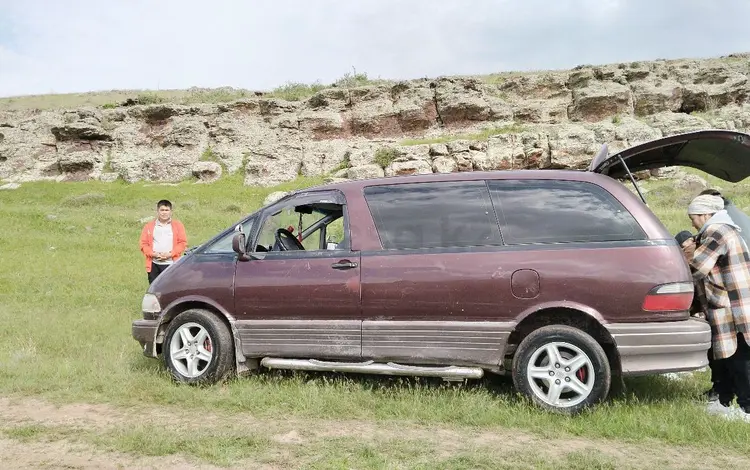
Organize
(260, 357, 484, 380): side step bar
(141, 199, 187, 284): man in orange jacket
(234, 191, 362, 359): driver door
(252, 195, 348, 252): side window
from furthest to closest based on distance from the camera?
1. (141, 199, 187, 284): man in orange jacket
2. (252, 195, 348, 252): side window
3. (234, 191, 362, 359): driver door
4. (260, 357, 484, 380): side step bar

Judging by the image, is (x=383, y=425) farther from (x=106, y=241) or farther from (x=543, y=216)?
(x=106, y=241)

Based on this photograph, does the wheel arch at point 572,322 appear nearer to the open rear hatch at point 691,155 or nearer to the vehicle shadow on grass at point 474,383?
the vehicle shadow on grass at point 474,383

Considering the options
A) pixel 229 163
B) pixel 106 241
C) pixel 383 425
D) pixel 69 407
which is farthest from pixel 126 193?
pixel 383 425

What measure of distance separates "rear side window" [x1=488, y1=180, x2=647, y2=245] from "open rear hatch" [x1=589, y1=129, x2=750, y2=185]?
2.02ft

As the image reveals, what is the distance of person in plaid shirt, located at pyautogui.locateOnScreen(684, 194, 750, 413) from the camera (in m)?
4.30

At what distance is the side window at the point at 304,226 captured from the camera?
5359mm

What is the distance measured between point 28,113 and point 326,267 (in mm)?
32749

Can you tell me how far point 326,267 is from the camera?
16.0 ft

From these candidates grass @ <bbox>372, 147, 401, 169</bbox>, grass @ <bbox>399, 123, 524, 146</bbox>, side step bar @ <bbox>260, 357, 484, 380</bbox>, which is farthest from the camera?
grass @ <bbox>399, 123, 524, 146</bbox>

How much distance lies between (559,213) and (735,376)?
6.20ft

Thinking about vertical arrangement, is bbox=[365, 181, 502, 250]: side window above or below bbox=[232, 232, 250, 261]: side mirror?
above

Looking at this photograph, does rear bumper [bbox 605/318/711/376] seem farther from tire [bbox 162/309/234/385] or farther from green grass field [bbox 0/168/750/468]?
tire [bbox 162/309/234/385]

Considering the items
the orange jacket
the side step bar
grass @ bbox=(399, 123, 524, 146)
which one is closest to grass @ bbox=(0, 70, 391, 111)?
grass @ bbox=(399, 123, 524, 146)

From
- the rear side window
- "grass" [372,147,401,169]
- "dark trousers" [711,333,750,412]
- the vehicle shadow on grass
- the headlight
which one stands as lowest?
the vehicle shadow on grass
